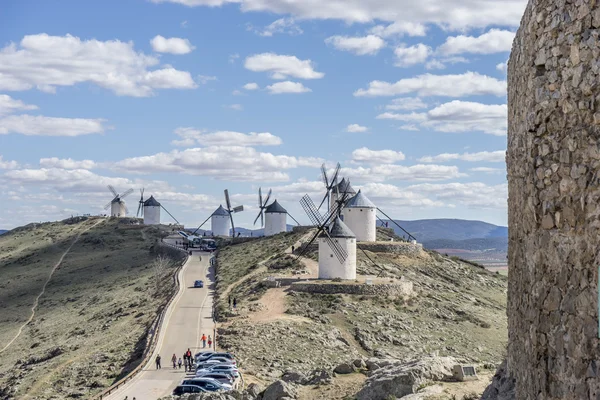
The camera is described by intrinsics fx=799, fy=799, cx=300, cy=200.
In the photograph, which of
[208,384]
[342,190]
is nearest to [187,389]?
[208,384]

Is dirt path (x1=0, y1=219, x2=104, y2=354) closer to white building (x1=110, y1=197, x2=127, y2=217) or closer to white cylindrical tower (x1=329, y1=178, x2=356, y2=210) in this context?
white building (x1=110, y1=197, x2=127, y2=217)

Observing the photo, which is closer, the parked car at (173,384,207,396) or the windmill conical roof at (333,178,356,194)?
the parked car at (173,384,207,396)

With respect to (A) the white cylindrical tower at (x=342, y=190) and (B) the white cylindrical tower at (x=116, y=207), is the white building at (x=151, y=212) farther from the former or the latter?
(A) the white cylindrical tower at (x=342, y=190)

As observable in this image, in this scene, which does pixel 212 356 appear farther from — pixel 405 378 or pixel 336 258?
pixel 336 258

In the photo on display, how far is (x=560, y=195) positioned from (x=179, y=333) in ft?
109

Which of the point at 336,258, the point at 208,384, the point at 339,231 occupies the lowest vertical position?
the point at 208,384

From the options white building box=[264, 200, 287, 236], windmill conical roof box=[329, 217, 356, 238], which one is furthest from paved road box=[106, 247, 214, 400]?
white building box=[264, 200, 287, 236]

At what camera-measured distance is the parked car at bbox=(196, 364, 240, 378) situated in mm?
28609

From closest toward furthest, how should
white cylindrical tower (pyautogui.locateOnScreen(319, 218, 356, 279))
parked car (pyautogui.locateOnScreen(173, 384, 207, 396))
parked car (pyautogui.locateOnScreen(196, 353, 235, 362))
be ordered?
parked car (pyautogui.locateOnScreen(173, 384, 207, 396)) → parked car (pyautogui.locateOnScreen(196, 353, 235, 362)) → white cylindrical tower (pyautogui.locateOnScreen(319, 218, 356, 279))

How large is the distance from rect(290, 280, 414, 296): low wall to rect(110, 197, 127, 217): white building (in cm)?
6642

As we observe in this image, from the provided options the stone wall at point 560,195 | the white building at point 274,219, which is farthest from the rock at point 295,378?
the white building at point 274,219

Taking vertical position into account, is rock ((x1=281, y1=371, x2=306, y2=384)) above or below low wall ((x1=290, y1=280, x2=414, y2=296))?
below

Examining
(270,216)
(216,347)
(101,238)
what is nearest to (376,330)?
(216,347)

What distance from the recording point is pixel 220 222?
285 ft
